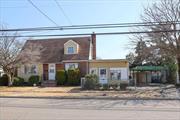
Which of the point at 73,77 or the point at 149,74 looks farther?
the point at 149,74

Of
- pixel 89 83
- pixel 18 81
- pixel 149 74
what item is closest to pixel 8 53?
→ pixel 18 81

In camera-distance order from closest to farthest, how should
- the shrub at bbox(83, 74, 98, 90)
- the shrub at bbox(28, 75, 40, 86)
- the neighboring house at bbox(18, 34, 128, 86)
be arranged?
the shrub at bbox(83, 74, 98, 90) → the neighboring house at bbox(18, 34, 128, 86) → the shrub at bbox(28, 75, 40, 86)

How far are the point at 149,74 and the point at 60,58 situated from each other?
17.0m

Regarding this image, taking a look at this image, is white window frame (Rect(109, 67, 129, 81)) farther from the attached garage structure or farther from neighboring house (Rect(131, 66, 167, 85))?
neighboring house (Rect(131, 66, 167, 85))

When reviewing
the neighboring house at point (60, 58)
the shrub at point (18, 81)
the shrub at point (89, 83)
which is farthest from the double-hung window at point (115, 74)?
the shrub at point (18, 81)

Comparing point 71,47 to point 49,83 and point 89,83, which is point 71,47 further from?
point 89,83

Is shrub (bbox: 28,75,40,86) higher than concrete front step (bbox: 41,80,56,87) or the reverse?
higher

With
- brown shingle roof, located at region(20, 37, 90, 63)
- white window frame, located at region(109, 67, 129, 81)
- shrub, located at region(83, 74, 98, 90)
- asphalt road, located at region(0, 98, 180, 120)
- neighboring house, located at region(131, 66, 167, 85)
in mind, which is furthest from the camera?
neighboring house, located at region(131, 66, 167, 85)

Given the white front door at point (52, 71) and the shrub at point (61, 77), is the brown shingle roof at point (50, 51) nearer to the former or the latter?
A: the white front door at point (52, 71)

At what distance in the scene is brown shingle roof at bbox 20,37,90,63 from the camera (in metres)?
40.4

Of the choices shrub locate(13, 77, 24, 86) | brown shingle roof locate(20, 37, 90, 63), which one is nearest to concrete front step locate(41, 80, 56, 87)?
shrub locate(13, 77, 24, 86)

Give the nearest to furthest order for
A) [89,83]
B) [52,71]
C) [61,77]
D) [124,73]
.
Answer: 1. [89,83]
2. [124,73]
3. [61,77]
4. [52,71]

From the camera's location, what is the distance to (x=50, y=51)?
45.9 metres

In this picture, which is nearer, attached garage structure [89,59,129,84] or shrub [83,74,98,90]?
shrub [83,74,98,90]
